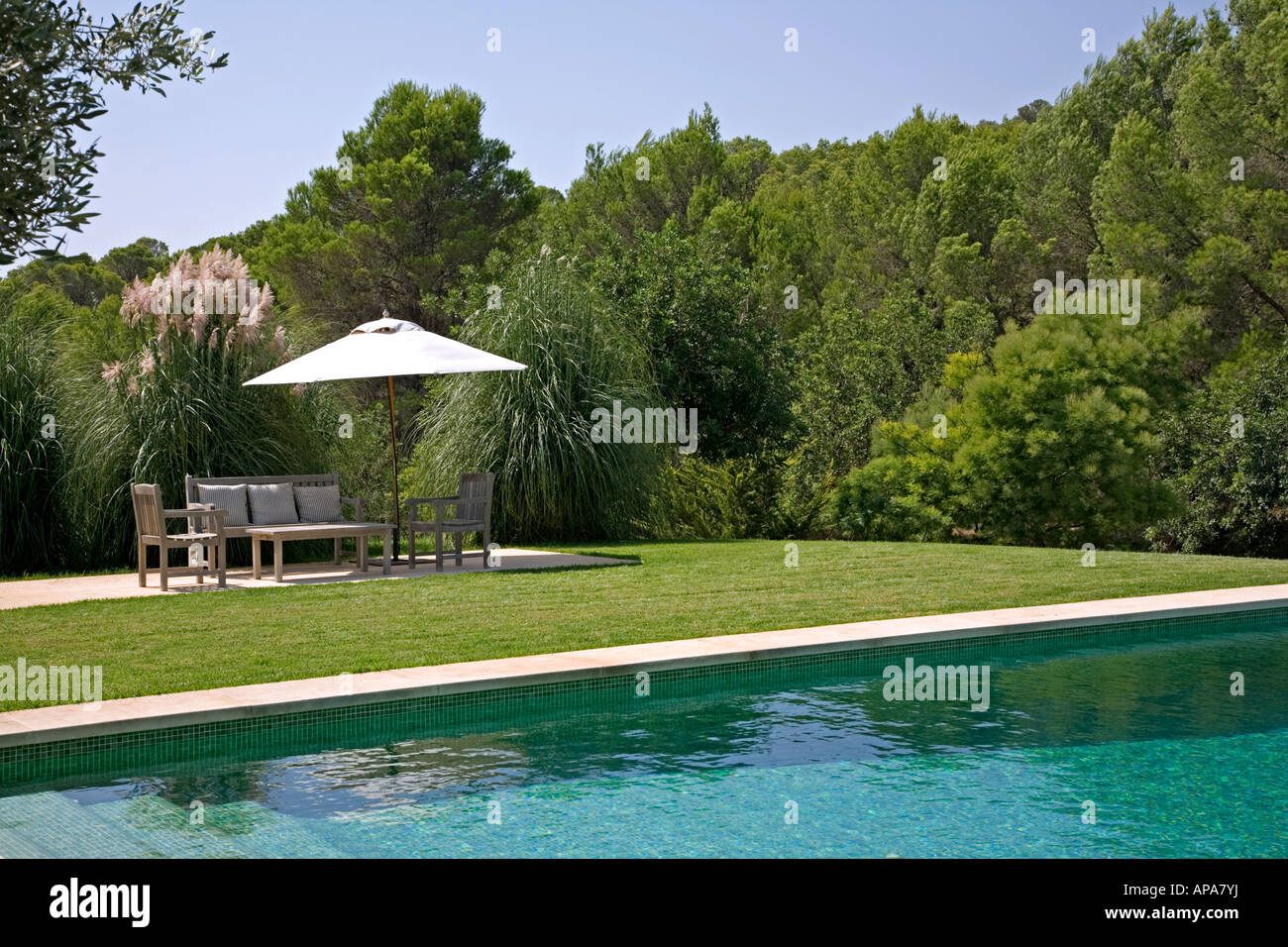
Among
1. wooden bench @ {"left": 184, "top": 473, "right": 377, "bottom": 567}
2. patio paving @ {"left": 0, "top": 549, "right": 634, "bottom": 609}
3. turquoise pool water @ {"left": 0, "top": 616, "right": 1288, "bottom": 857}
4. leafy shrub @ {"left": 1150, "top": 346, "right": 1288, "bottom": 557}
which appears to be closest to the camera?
turquoise pool water @ {"left": 0, "top": 616, "right": 1288, "bottom": 857}

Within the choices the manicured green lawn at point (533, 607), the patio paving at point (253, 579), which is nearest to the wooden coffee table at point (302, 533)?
the patio paving at point (253, 579)

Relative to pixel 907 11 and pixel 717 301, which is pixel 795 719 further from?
pixel 907 11

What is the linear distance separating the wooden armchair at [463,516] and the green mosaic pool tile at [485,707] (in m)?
4.31

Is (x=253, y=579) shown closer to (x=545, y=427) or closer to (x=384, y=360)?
(x=384, y=360)

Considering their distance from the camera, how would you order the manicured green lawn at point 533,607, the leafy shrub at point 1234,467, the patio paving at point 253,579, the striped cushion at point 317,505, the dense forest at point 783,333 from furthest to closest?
the leafy shrub at point 1234,467 → the dense forest at point 783,333 → the striped cushion at point 317,505 → the patio paving at point 253,579 → the manicured green lawn at point 533,607

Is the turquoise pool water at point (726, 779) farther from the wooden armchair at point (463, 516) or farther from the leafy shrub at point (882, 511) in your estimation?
the leafy shrub at point (882, 511)

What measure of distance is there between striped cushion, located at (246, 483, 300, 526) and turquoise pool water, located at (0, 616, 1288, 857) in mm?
4941

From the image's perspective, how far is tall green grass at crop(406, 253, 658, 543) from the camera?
498 inches

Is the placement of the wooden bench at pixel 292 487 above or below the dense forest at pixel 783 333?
below

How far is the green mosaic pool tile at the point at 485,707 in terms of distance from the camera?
5.13m

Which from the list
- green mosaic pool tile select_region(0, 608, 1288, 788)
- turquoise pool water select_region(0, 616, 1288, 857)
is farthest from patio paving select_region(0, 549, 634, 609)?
turquoise pool water select_region(0, 616, 1288, 857)

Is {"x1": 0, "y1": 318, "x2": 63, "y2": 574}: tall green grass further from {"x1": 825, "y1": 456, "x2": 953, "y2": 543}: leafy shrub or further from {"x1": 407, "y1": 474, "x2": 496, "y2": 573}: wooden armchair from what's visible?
{"x1": 825, "y1": 456, "x2": 953, "y2": 543}: leafy shrub

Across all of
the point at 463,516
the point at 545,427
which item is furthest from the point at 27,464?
the point at 545,427

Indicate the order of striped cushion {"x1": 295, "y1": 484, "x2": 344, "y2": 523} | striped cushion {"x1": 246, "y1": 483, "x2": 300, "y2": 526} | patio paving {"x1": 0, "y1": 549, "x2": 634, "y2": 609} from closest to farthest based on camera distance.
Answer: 1. patio paving {"x1": 0, "y1": 549, "x2": 634, "y2": 609}
2. striped cushion {"x1": 246, "y1": 483, "x2": 300, "y2": 526}
3. striped cushion {"x1": 295, "y1": 484, "x2": 344, "y2": 523}
